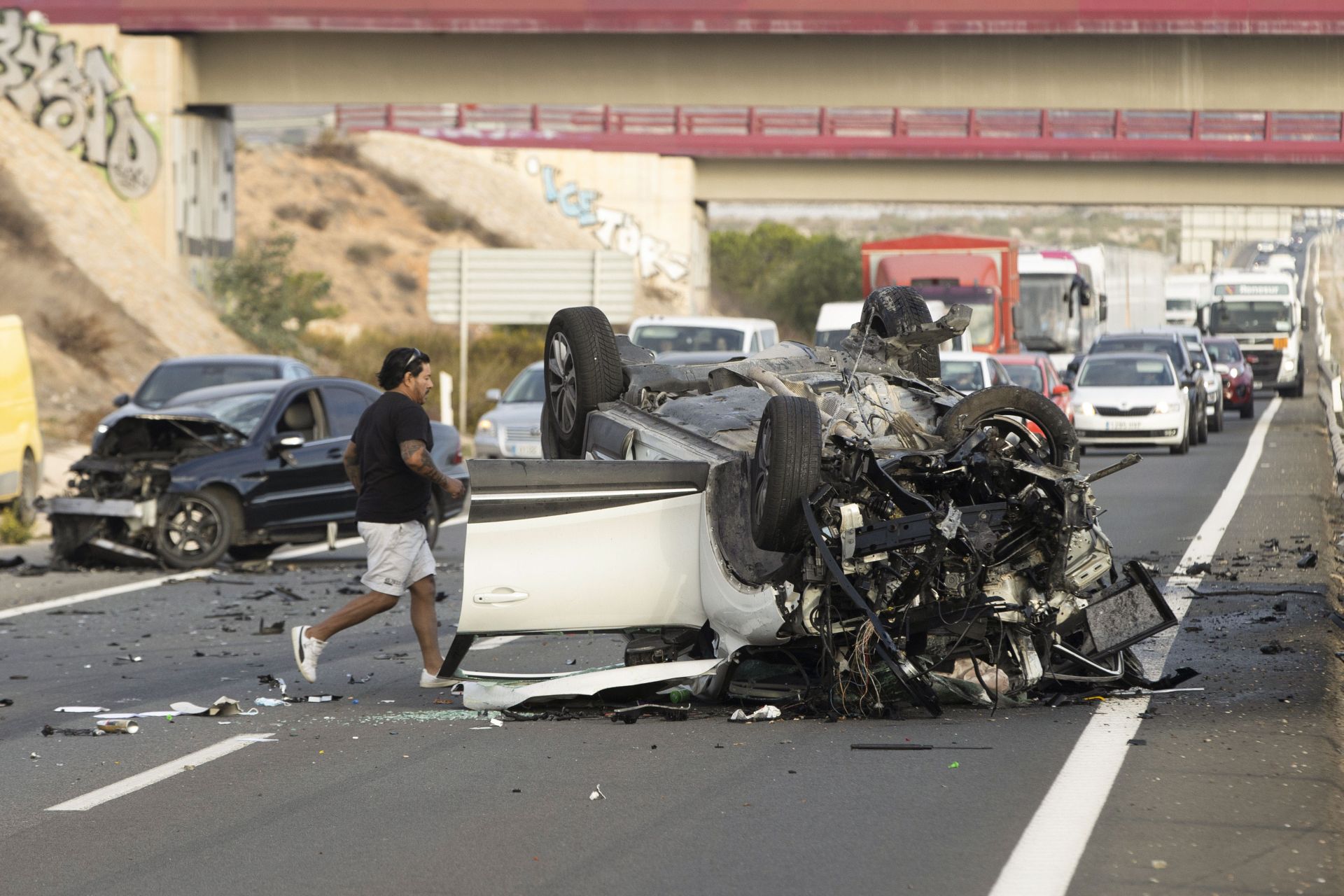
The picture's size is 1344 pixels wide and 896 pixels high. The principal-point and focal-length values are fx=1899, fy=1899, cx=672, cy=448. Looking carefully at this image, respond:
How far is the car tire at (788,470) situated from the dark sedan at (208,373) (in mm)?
12626

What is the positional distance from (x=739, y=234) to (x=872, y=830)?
335ft

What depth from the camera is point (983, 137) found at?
2057 inches

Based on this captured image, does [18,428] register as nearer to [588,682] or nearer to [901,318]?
[901,318]

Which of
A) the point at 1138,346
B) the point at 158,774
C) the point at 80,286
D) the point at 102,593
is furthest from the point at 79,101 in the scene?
the point at 158,774

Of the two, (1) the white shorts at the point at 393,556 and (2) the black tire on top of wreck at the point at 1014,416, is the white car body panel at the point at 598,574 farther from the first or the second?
(2) the black tire on top of wreck at the point at 1014,416

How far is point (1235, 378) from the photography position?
1512 inches

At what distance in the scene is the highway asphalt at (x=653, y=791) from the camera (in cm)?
570

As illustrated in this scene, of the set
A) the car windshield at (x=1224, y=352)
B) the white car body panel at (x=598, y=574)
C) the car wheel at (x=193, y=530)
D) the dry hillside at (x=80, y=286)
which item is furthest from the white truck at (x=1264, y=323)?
the white car body panel at (x=598, y=574)

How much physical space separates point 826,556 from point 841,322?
73.1ft

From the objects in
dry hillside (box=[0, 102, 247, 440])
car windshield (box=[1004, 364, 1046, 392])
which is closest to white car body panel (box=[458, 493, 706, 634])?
car windshield (box=[1004, 364, 1046, 392])

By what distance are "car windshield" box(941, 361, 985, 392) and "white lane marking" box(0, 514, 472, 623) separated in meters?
8.98

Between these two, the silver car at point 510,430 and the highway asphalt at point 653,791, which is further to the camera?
the silver car at point 510,430

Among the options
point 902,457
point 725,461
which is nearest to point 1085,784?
point 902,457

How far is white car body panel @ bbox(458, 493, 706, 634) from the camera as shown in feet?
27.6
